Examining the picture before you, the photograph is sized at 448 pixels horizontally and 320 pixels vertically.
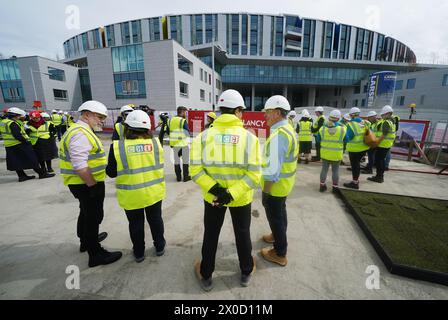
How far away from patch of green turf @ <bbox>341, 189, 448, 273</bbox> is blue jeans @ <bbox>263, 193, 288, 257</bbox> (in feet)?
4.57

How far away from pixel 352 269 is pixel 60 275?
3.73 m

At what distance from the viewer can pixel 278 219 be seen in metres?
2.47

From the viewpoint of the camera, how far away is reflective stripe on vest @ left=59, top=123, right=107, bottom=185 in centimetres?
229

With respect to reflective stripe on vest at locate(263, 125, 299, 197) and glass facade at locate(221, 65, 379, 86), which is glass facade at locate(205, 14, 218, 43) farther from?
reflective stripe on vest at locate(263, 125, 299, 197)

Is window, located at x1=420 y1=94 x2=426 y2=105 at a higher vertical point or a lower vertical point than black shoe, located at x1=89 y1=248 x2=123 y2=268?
higher

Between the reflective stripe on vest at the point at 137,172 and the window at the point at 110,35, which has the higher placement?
the window at the point at 110,35

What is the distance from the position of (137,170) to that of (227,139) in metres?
1.18

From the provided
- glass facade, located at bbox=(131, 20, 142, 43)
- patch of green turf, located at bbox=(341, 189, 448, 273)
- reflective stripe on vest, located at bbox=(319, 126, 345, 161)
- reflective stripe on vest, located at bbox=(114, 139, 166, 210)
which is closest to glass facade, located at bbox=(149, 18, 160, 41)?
glass facade, located at bbox=(131, 20, 142, 43)

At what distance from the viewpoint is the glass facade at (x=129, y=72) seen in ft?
79.3

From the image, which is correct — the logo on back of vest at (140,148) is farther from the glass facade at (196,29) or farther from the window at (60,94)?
the glass facade at (196,29)

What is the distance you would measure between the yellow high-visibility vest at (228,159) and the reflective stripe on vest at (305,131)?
6.60m

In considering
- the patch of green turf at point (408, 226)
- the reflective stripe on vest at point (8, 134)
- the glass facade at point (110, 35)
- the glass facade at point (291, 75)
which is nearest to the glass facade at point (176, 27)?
the glass facade at point (291, 75)

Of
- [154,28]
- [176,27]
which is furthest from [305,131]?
[154,28]
